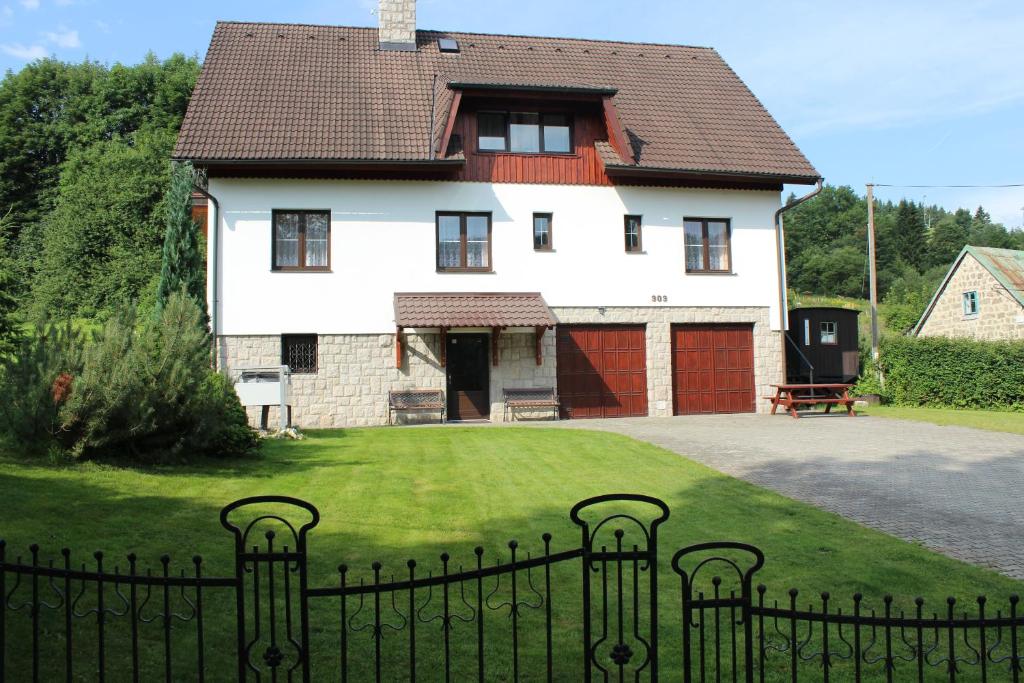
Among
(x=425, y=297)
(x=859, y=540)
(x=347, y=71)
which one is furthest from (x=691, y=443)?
(x=347, y=71)

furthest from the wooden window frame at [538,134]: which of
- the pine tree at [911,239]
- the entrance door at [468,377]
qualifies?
the pine tree at [911,239]

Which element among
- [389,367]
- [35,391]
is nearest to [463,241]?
[389,367]

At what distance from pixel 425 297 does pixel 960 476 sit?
1187 centimetres

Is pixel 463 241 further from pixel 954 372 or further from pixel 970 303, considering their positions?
pixel 970 303

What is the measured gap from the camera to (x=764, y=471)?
11.0 meters

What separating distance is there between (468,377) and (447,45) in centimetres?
1016

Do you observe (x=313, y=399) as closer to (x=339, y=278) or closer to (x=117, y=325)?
(x=339, y=278)

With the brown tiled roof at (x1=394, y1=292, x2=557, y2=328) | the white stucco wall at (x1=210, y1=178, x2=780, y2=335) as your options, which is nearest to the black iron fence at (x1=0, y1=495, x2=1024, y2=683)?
the brown tiled roof at (x1=394, y1=292, x2=557, y2=328)

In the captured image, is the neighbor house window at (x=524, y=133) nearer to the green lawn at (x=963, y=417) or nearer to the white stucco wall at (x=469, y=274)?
the white stucco wall at (x=469, y=274)

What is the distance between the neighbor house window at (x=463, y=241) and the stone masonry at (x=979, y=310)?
22019 millimetres

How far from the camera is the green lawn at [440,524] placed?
555cm

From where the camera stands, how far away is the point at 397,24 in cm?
2294

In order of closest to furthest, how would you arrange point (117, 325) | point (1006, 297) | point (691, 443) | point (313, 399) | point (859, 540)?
1. point (859, 540)
2. point (117, 325)
3. point (691, 443)
4. point (313, 399)
5. point (1006, 297)

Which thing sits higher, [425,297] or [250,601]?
[425,297]
